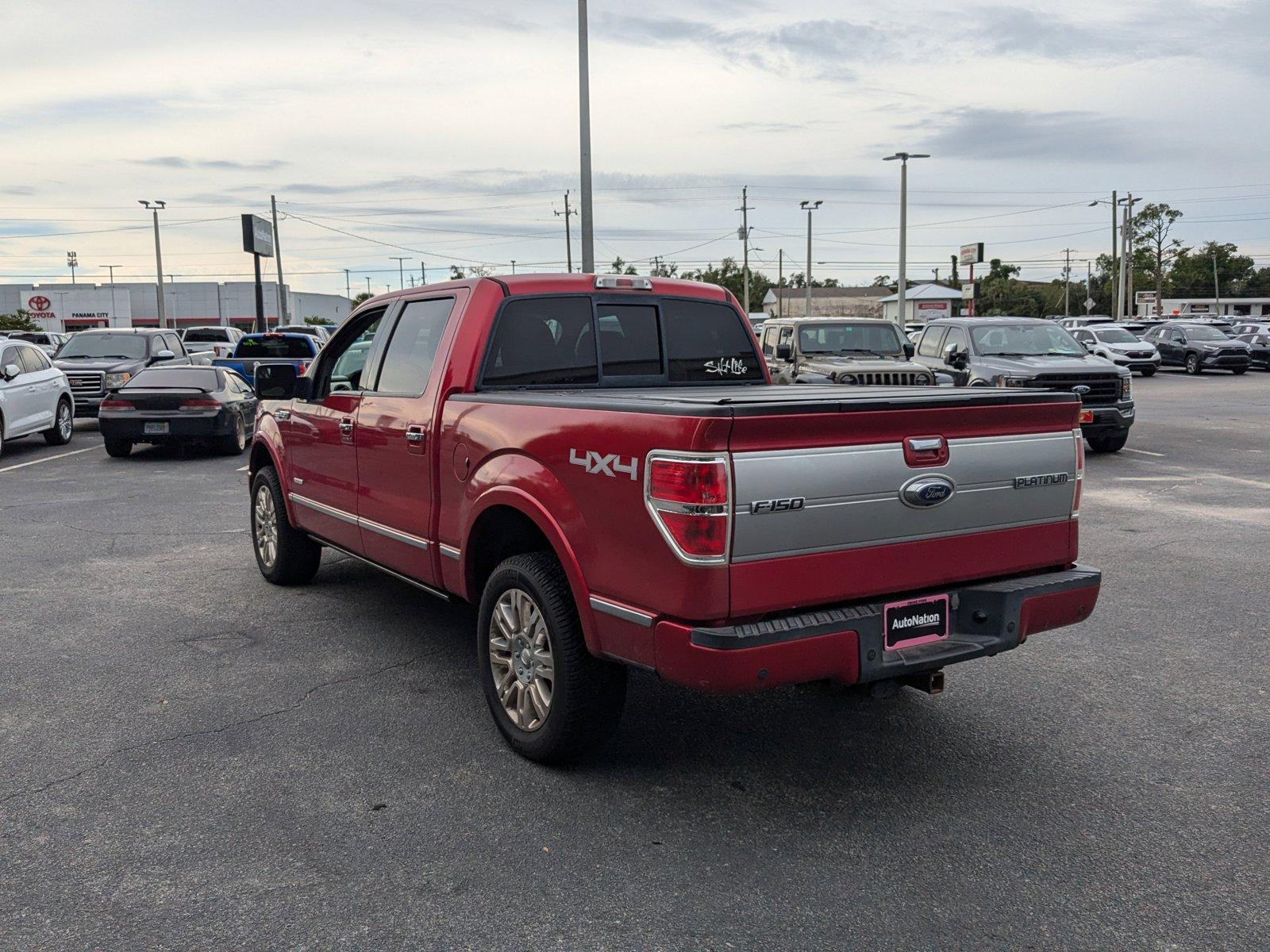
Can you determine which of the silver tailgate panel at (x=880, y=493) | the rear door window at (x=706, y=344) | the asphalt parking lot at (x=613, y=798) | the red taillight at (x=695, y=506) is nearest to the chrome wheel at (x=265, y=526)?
the asphalt parking lot at (x=613, y=798)

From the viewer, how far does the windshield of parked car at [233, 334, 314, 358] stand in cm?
2206

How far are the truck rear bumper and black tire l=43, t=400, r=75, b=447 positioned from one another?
16.8 meters

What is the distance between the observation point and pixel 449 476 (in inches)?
196

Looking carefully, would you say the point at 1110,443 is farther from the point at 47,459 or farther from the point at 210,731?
the point at 47,459

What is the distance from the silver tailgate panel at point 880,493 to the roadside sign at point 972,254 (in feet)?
252

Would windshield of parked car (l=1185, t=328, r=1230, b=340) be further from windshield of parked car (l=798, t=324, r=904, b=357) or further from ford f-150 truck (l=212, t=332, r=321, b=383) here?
ford f-150 truck (l=212, t=332, r=321, b=383)

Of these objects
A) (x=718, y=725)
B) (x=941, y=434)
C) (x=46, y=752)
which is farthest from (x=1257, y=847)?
(x=46, y=752)

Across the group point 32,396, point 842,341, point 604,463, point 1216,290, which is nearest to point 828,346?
point 842,341

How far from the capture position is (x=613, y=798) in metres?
4.14

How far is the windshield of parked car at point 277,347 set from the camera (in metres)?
22.1

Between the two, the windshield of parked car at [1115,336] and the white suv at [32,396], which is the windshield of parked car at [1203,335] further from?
the white suv at [32,396]

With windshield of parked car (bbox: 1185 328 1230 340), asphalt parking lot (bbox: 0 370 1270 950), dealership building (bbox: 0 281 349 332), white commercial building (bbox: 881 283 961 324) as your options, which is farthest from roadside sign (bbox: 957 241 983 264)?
asphalt parking lot (bbox: 0 370 1270 950)

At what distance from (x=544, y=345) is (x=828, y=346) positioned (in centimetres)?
1157

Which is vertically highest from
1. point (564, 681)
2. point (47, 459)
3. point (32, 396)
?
point (32, 396)
